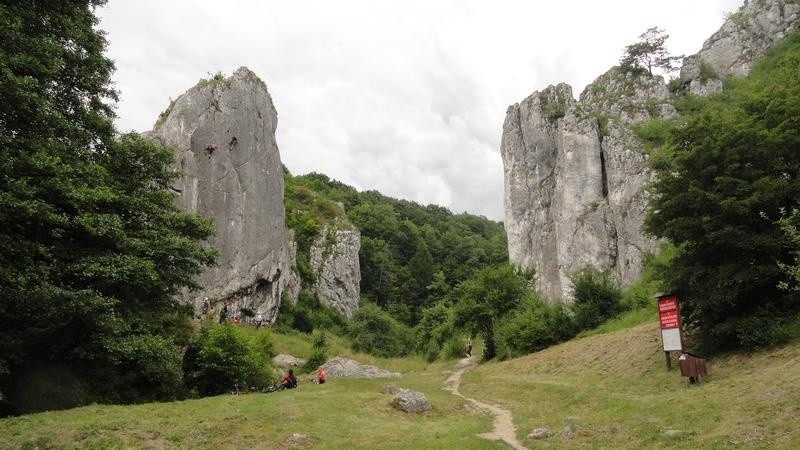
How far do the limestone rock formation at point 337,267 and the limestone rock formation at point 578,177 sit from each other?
66.6 feet

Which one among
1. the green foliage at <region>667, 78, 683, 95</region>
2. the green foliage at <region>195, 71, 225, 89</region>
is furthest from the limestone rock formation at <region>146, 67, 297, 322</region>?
the green foliage at <region>667, 78, 683, 95</region>

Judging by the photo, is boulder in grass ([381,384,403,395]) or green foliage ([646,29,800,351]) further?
boulder in grass ([381,384,403,395])

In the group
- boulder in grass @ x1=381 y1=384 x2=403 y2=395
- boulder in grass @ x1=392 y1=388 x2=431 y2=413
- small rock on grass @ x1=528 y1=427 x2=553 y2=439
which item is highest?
boulder in grass @ x1=381 y1=384 x2=403 y2=395

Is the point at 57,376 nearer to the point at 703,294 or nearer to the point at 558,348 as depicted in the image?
the point at 703,294

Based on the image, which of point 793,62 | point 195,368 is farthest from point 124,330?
point 793,62

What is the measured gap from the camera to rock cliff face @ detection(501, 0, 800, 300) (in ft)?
170

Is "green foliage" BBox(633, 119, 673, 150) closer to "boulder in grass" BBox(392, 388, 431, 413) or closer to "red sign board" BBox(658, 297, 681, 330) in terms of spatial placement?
"red sign board" BBox(658, 297, 681, 330)

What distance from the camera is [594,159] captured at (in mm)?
56031

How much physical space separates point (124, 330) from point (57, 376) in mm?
2413

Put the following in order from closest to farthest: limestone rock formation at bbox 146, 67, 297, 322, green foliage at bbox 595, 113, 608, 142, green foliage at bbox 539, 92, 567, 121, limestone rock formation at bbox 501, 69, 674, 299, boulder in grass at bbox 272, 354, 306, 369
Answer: boulder in grass at bbox 272, 354, 306, 369, limestone rock formation at bbox 146, 67, 297, 322, limestone rock formation at bbox 501, 69, 674, 299, green foliage at bbox 595, 113, 608, 142, green foliage at bbox 539, 92, 567, 121

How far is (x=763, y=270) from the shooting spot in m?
17.2

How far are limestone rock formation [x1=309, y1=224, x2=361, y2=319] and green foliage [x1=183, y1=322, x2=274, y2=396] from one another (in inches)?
1533

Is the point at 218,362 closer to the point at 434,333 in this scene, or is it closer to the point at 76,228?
the point at 76,228

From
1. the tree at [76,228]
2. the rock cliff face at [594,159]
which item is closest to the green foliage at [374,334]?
the rock cliff face at [594,159]
